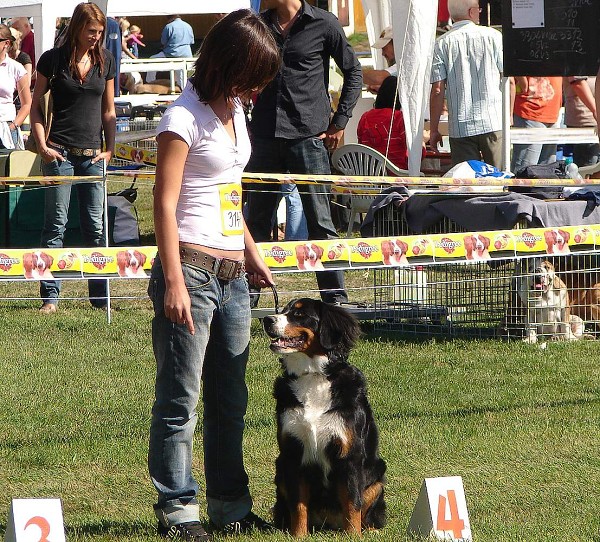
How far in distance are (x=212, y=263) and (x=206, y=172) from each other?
0.29m

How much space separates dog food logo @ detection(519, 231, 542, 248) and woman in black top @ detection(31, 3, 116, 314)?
2.98 meters

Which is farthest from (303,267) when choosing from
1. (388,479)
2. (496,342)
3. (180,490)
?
(180,490)

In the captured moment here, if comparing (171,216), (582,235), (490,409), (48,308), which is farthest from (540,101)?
(171,216)

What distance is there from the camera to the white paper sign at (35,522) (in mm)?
3225

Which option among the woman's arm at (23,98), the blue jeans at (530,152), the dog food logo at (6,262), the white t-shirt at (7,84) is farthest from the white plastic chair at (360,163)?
the white t-shirt at (7,84)

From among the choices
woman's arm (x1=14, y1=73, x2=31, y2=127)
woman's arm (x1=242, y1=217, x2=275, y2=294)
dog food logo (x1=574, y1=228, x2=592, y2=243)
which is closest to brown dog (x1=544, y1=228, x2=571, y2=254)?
dog food logo (x1=574, y1=228, x2=592, y2=243)


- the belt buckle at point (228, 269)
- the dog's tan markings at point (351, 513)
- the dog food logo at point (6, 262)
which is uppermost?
the belt buckle at point (228, 269)

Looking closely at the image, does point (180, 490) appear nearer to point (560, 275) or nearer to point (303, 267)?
point (303, 267)

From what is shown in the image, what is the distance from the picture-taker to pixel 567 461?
188 inches

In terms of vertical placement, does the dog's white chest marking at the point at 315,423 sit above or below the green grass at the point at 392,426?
above

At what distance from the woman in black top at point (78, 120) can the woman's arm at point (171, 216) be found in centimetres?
453

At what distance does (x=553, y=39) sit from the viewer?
28.9 feet

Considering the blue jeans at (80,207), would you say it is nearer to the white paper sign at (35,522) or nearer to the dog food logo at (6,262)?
the dog food logo at (6,262)

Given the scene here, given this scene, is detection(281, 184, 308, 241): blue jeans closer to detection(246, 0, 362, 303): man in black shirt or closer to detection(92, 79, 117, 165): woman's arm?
detection(92, 79, 117, 165): woman's arm
